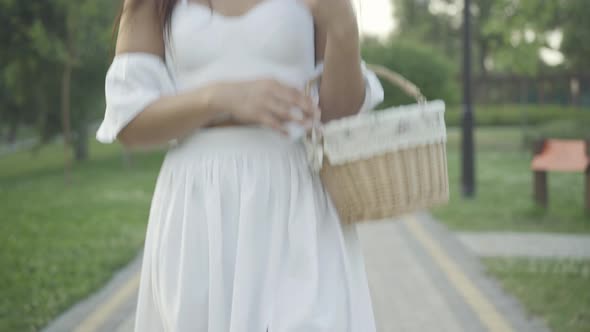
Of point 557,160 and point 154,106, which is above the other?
point 154,106

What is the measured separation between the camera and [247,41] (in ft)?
5.53

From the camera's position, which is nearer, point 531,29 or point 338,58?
point 338,58

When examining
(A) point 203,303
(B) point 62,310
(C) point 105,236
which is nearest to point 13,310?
(B) point 62,310

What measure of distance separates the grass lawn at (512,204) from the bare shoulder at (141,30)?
6776 mm

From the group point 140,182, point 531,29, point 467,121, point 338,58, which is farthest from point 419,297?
point 531,29

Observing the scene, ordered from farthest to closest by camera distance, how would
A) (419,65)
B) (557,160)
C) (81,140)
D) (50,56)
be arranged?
(81,140) < (419,65) < (50,56) < (557,160)

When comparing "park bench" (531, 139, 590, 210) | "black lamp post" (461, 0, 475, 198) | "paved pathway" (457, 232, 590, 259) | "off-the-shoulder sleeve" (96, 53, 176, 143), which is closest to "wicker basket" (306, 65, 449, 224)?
"off-the-shoulder sleeve" (96, 53, 176, 143)

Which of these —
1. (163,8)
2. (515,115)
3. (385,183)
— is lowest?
(515,115)

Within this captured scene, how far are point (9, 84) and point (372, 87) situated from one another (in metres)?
19.6

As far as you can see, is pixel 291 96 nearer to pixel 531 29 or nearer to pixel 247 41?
pixel 247 41

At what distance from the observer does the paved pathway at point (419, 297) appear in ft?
15.5

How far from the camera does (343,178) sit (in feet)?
5.51

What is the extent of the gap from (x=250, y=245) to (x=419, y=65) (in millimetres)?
22869

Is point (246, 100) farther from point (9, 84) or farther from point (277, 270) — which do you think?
point (9, 84)
